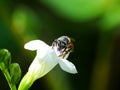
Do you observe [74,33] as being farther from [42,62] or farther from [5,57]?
[5,57]

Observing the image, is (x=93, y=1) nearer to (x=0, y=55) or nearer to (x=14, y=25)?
(x=14, y=25)

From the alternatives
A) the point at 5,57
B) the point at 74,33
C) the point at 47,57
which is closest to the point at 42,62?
the point at 47,57

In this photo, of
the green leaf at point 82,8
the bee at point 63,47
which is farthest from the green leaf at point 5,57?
the green leaf at point 82,8

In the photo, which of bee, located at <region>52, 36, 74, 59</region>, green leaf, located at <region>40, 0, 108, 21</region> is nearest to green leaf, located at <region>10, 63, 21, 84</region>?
bee, located at <region>52, 36, 74, 59</region>

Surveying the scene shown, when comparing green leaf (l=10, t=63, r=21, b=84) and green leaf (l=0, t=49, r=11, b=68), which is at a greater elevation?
green leaf (l=0, t=49, r=11, b=68)

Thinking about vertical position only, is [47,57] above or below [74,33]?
above

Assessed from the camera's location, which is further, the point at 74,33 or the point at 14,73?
the point at 74,33

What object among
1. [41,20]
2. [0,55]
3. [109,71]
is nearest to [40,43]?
[0,55]

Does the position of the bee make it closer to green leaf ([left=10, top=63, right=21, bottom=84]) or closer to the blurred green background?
green leaf ([left=10, top=63, right=21, bottom=84])
